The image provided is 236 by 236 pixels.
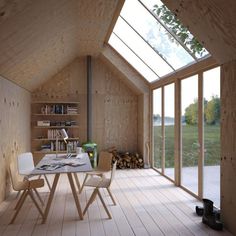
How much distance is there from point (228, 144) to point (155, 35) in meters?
2.62

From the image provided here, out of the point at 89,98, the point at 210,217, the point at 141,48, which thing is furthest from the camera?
the point at 89,98

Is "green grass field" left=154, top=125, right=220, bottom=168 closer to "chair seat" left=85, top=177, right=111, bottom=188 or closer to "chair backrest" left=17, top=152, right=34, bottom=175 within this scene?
"chair seat" left=85, top=177, right=111, bottom=188

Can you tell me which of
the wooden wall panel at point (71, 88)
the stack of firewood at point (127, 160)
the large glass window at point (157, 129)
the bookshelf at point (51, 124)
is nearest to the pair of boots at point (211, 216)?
the large glass window at point (157, 129)

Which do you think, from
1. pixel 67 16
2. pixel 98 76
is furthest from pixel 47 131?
pixel 67 16

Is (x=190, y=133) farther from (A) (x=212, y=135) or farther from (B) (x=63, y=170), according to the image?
(B) (x=63, y=170)

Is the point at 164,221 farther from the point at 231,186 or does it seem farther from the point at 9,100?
the point at 9,100

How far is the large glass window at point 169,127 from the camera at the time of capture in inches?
201

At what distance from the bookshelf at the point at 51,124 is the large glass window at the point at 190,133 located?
312cm

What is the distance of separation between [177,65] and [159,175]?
274 cm

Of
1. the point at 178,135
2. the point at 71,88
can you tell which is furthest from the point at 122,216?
the point at 71,88

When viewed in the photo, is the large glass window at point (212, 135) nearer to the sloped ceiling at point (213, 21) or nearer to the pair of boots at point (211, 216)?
the pair of boots at point (211, 216)

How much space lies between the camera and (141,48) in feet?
17.2

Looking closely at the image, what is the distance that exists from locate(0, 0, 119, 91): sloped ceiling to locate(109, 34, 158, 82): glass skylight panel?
1.39ft

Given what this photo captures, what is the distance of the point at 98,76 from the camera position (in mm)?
6875
